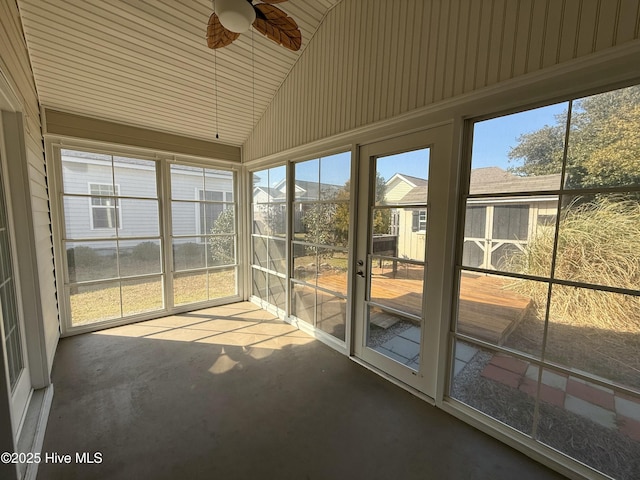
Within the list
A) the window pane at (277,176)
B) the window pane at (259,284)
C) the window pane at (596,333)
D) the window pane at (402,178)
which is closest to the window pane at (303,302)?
the window pane at (259,284)

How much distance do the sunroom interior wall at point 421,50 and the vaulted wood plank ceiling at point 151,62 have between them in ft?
1.22

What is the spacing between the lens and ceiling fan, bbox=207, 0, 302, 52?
1501mm

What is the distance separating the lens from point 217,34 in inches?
73.7

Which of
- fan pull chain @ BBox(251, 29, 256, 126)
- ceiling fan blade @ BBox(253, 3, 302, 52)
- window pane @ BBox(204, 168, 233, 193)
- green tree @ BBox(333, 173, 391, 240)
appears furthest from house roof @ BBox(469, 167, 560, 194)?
window pane @ BBox(204, 168, 233, 193)

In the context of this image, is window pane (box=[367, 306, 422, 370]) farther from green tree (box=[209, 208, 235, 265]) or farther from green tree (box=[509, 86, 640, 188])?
green tree (box=[209, 208, 235, 265])

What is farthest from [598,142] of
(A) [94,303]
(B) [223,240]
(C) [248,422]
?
(A) [94,303]

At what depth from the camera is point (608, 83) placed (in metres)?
1.38

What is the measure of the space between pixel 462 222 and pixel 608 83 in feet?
3.18

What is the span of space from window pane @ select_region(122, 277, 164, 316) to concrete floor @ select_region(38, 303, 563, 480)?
71cm

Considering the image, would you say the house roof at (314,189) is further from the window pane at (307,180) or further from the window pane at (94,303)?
the window pane at (94,303)

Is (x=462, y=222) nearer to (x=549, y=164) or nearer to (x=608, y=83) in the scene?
(x=549, y=164)

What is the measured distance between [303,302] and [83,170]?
9.78 feet

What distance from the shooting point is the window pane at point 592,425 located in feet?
4.71

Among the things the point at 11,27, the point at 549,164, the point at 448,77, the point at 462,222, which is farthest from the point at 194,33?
the point at 549,164
